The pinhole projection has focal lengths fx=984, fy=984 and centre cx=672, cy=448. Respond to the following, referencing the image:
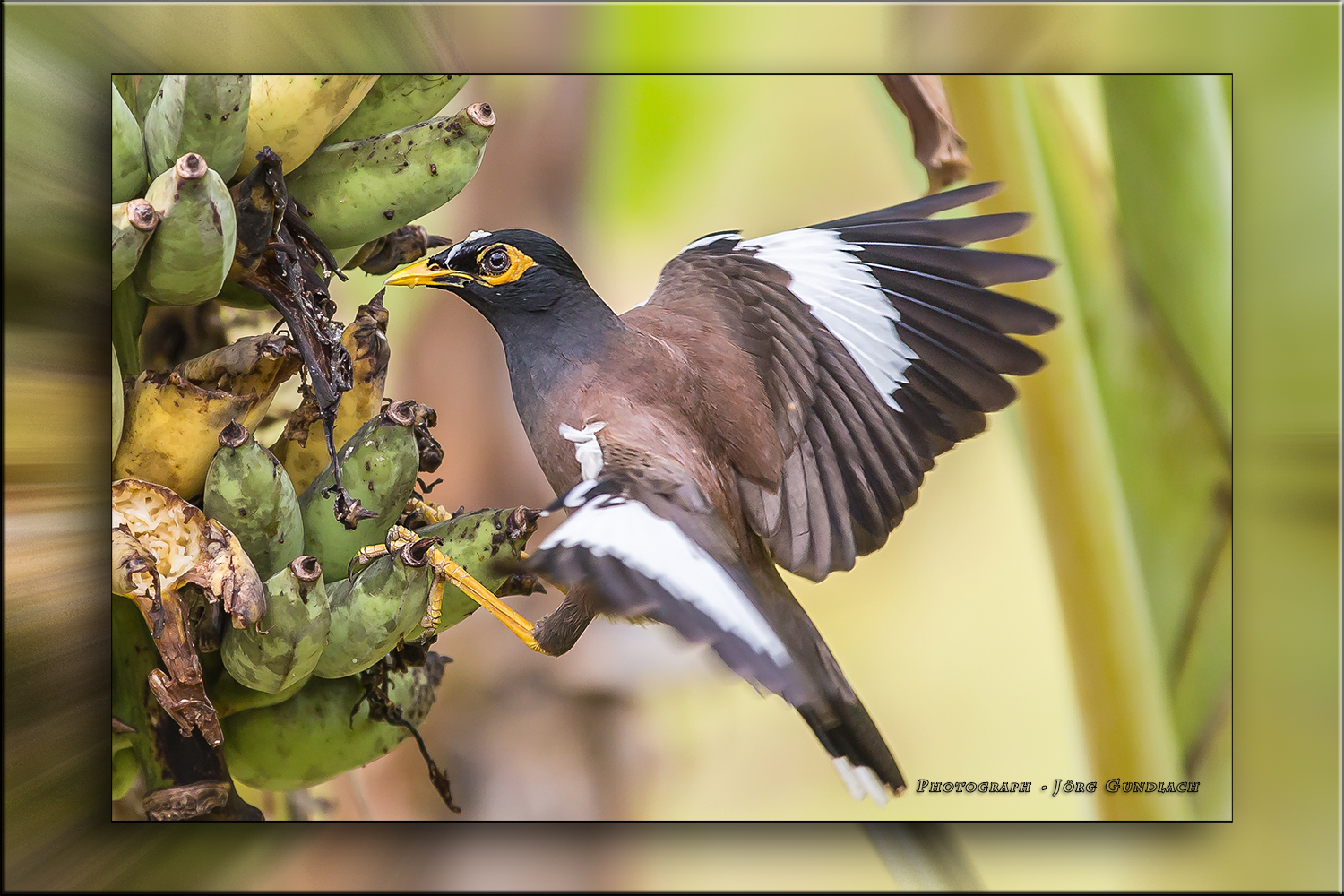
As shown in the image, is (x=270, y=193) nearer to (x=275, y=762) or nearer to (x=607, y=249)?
(x=607, y=249)

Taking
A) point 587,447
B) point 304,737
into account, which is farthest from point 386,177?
point 304,737

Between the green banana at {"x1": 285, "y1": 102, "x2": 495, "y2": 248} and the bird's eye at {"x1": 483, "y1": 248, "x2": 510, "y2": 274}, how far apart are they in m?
0.07

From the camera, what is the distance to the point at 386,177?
0.98 metres

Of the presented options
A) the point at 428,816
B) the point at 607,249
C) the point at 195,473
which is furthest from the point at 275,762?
the point at 607,249

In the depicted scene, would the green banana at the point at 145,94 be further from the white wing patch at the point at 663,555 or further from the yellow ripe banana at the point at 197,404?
the white wing patch at the point at 663,555

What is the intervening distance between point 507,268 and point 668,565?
1.32ft

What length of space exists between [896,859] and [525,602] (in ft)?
1.74

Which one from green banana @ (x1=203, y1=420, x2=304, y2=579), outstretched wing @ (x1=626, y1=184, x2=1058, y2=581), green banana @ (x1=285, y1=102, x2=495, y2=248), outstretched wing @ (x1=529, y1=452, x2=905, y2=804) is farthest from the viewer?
outstretched wing @ (x1=626, y1=184, x2=1058, y2=581)

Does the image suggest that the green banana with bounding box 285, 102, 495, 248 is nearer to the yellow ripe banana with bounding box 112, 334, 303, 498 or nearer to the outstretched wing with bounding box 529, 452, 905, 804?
the yellow ripe banana with bounding box 112, 334, 303, 498

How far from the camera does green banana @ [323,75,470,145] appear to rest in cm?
105

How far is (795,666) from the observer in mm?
1023

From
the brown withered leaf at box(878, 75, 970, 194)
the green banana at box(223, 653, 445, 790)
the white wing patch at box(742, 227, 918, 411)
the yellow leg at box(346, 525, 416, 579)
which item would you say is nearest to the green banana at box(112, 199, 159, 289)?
the yellow leg at box(346, 525, 416, 579)

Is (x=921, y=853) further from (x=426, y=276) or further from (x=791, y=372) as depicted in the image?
(x=426, y=276)

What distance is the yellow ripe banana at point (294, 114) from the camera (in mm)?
966
